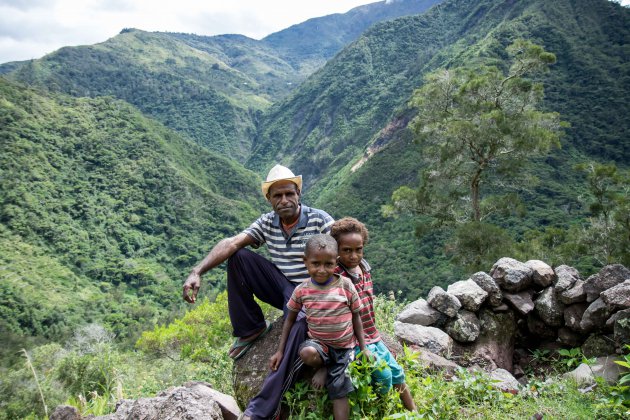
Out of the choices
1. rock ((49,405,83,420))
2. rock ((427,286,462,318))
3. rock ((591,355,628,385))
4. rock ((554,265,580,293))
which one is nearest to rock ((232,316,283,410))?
rock ((49,405,83,420))

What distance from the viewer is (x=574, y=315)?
16.1 ft

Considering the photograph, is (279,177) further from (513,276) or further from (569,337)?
(569,337)

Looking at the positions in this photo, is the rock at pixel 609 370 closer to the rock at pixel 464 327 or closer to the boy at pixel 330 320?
the rock at pixel 464 327

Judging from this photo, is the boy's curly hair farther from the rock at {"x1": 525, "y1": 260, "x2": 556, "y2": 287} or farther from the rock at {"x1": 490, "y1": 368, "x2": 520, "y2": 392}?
the rock at {"x1": 525, "y1": 260, "x2": 556, "y2": 287}

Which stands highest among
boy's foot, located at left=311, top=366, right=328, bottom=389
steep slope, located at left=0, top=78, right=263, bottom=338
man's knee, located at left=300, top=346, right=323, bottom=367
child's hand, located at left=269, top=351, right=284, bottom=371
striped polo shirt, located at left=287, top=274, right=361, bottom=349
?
striped polo shirt, located at left=287, top=274, right=361, bottom=349

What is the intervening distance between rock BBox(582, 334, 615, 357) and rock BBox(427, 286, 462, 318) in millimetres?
1368

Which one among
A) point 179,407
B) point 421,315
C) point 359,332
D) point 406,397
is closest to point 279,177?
point 359,332

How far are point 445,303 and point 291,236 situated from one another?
8.90 ft

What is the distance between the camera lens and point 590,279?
4766 mm

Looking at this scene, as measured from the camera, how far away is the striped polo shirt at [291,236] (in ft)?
→ 11.5

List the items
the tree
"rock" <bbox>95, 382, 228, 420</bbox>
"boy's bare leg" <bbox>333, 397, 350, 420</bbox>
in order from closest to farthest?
1. "rock" <bbox>95, 382, 228, 420</bbox>
2. "boy's bare leg" <bbox>333, 397, 350, 420</bbox>
3. the tree

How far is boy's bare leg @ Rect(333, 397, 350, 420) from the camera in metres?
2.80

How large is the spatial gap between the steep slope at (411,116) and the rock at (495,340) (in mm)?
6936

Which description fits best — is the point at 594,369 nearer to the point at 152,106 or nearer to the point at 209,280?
the point at 209,280
